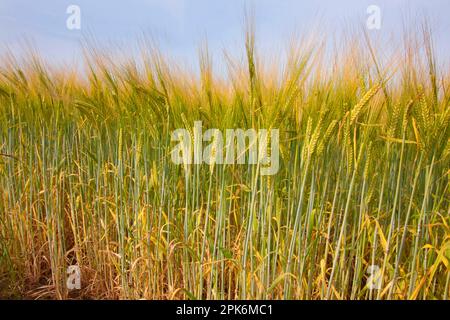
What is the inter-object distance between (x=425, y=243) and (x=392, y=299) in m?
0.18

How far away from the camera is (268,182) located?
39.8 inches

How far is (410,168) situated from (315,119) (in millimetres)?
380

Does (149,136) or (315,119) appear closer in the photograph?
(315,119)

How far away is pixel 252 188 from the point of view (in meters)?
1.05

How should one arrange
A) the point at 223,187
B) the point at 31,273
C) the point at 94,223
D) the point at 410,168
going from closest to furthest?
the point at 223,187, the point at 410,168, the point at 94,223, the point at 31,273

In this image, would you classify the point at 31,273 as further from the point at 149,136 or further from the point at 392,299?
the point at 392,299

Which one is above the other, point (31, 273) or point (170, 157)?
point (170, 157)

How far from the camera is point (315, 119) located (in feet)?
3.42

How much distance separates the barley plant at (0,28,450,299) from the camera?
3.25ft

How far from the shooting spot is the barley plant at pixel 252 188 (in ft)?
3.25
